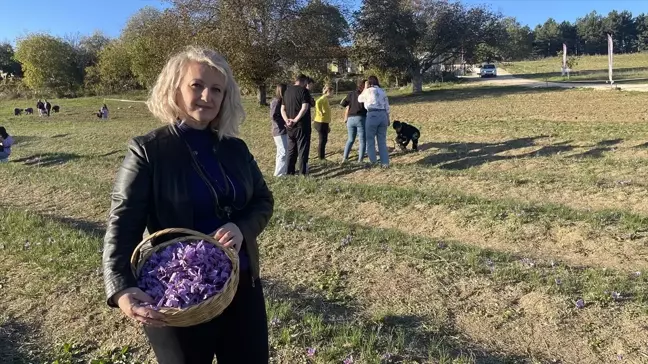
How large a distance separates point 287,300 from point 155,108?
2.38m

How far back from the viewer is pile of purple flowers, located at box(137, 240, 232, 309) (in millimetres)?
1871

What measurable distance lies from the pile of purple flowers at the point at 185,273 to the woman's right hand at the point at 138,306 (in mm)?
27

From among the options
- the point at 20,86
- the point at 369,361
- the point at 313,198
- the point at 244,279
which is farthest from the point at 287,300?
the point at 20,86

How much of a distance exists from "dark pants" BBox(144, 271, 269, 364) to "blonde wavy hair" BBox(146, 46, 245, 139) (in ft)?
2.17

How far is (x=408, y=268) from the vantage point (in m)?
4.75

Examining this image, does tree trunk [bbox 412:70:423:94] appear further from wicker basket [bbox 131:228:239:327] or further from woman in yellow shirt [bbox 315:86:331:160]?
wicker basket [bbox 131:228:239:327]

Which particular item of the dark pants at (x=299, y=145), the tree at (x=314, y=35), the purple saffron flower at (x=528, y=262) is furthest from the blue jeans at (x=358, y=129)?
the tree at (x=314, y=35)

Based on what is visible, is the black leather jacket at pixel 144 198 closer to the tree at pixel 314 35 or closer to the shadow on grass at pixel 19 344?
the shadow on grass at pixel 19 344

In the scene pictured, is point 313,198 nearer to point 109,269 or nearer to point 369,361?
point 369,361

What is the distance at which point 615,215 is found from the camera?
Answer: 20.1 feet

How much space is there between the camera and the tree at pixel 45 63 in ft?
174

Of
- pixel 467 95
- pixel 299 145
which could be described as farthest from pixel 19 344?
pixel 467 95

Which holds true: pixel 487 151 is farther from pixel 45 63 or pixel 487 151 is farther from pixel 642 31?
pixel 642 31

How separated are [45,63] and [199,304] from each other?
60155 millimetres
